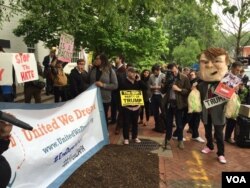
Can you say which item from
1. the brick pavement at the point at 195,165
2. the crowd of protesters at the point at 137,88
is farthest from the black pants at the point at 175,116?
the brick pavement at the point at 195,165

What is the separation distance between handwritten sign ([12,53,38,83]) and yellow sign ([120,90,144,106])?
1744mm

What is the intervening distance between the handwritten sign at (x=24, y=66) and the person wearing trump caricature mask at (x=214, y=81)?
9.94 ft

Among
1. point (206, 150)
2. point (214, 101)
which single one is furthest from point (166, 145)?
point (214, 101)

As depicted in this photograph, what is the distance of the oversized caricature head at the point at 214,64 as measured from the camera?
22.6ft

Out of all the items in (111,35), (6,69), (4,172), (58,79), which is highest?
(111,35)

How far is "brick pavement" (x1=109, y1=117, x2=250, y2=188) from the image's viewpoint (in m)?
5.79

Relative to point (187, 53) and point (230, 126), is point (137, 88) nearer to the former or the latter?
point (230, 126)

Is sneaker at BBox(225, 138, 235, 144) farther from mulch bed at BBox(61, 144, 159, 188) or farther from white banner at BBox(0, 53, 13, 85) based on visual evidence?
white banner at BBox(0, 53, 13, 85)

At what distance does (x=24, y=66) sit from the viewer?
668cm

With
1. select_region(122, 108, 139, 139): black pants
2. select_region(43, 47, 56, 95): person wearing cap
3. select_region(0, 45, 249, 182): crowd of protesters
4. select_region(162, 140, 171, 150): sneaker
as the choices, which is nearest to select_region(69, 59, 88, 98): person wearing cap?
select_region(0, 45, 249, 182): crowd of protesters

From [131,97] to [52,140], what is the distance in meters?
3.31

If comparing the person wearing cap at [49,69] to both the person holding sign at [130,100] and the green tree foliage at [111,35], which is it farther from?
the green tree foliage at [111,35]

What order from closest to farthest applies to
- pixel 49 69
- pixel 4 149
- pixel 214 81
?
1. pixel 4 149
2. pixel 214 81
3. pixel 49 69

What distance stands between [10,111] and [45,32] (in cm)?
1159
